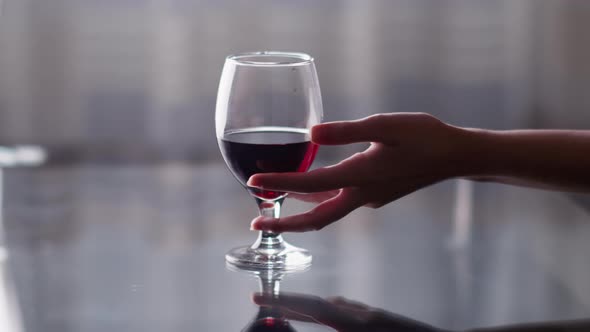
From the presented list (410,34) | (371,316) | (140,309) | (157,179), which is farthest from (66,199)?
(410,34)

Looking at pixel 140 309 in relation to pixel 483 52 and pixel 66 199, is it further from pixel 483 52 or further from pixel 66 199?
pixel 483 52

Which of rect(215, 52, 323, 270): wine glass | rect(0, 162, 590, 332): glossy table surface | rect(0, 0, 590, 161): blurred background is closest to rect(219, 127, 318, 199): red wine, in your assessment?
rect(215, 52, 323, 270): wine glass

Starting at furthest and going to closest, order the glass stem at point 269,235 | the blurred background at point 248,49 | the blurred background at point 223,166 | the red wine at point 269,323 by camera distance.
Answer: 1. the blurred background at point 248,49
2. the glass stem at point 269,235
3. the blurred background at point 223,166
4. the red wine at point 269,323

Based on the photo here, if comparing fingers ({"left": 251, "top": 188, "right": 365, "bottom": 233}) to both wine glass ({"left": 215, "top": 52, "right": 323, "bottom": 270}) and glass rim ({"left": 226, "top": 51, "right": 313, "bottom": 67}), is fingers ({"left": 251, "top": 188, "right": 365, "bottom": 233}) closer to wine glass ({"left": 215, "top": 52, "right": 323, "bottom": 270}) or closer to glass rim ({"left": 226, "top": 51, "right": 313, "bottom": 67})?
wine glass ({"left": 215, "top": 52, "right": 323, "bottom": 270})

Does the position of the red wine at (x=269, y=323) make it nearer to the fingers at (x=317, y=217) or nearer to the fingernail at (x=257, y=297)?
the fingernail at (x=257, y=297)

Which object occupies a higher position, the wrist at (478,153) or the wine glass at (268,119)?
the wine glass at (268,119)

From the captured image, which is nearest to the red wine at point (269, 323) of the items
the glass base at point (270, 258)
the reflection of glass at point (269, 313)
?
the reflection of glass at point (269, 313)

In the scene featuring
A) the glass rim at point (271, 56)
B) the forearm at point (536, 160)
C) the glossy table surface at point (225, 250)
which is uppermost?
the glass rim at point (271, 56)
